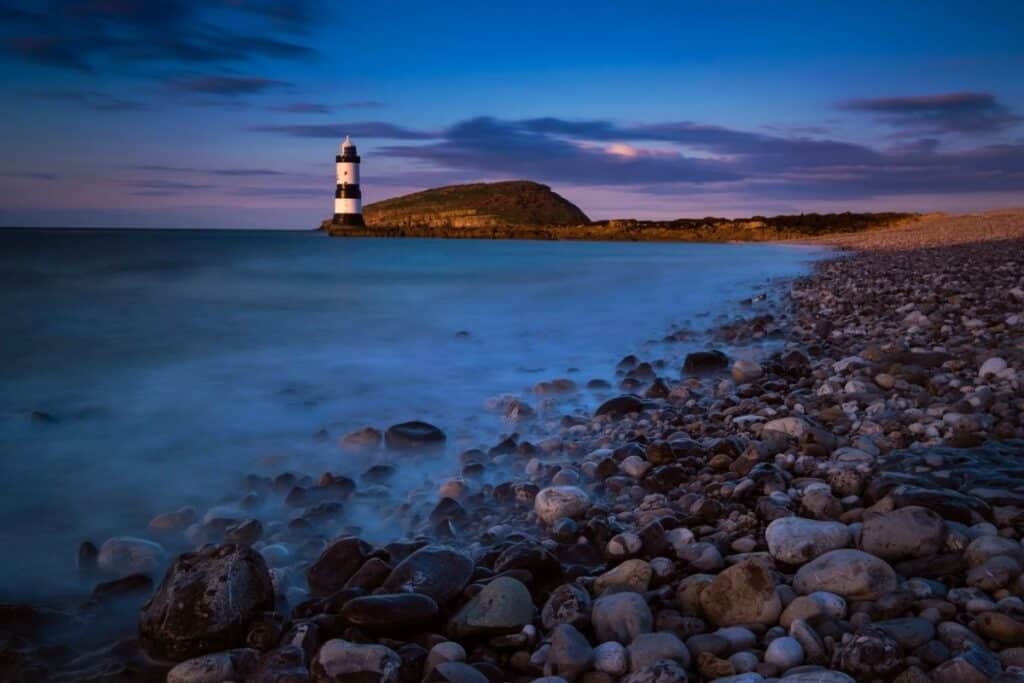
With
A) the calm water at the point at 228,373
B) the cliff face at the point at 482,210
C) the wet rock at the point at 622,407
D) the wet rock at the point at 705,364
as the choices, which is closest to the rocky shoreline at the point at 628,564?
the wet rock at the point at 622,407


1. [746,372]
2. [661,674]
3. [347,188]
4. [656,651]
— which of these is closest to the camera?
[661,674]

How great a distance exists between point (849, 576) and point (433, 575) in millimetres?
1242

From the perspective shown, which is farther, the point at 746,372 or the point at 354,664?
the point at 746,372

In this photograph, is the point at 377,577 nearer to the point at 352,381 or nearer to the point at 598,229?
the point at 352,381

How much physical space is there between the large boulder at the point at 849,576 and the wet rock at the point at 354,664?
1.17 meters

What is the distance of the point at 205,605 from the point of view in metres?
2.14

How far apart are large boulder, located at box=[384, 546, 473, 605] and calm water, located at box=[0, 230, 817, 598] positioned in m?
1.39

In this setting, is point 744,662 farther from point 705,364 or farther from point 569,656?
point 705,364

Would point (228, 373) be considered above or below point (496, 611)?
below

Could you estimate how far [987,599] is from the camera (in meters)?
1.88

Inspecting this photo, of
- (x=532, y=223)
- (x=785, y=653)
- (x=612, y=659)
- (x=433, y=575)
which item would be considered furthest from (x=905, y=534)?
(x=532, y=223)

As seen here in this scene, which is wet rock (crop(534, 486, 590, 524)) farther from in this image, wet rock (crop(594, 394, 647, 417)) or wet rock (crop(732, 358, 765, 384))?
wet rock (crop(732, 358, 765, 384))

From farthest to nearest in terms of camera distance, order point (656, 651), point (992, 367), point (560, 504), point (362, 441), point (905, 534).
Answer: point (362, 441) < point (992, 367) < point (560, 504) < point (905, 534) < point (656, 651)

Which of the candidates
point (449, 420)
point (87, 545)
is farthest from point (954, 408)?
point (87, 545)
